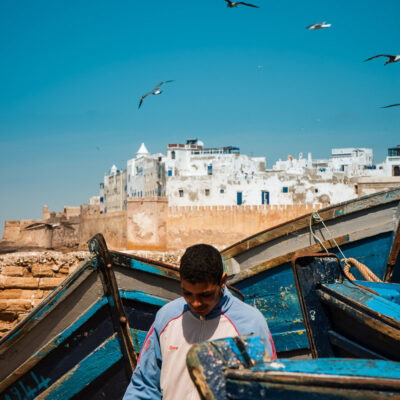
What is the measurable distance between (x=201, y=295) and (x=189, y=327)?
0.19 meters

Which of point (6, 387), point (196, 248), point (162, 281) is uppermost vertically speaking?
point (196, 248)

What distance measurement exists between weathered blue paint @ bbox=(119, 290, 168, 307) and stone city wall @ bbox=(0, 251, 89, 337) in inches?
102

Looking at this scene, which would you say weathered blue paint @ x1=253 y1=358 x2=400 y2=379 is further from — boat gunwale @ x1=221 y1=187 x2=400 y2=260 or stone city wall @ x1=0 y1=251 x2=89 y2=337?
stone city wall @ x1=0 y1=251 x2=89 y2=337

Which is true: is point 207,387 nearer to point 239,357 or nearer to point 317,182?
point 239,357

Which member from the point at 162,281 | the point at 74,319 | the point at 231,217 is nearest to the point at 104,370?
the point at 74,319

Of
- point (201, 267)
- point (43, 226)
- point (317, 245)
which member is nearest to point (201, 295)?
point (201, 267)

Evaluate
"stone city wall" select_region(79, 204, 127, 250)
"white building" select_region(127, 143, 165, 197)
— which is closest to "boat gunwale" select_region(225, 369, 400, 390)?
"stone city wall" select_region(79, 204, 127, 250)

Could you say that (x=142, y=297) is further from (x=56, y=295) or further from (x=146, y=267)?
(x=56, y=295)

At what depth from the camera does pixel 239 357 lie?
1413 mm

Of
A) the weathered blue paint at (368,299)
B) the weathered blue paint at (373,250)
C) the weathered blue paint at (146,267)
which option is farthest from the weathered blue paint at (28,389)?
the weathered blue paint at (373,250)

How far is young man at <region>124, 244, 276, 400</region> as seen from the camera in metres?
1.98

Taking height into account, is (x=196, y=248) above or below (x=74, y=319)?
above

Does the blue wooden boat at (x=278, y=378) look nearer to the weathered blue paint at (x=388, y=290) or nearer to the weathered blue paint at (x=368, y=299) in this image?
the weathered blue paint at (x=368, y=299)

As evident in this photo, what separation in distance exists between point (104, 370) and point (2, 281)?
9.69ft
